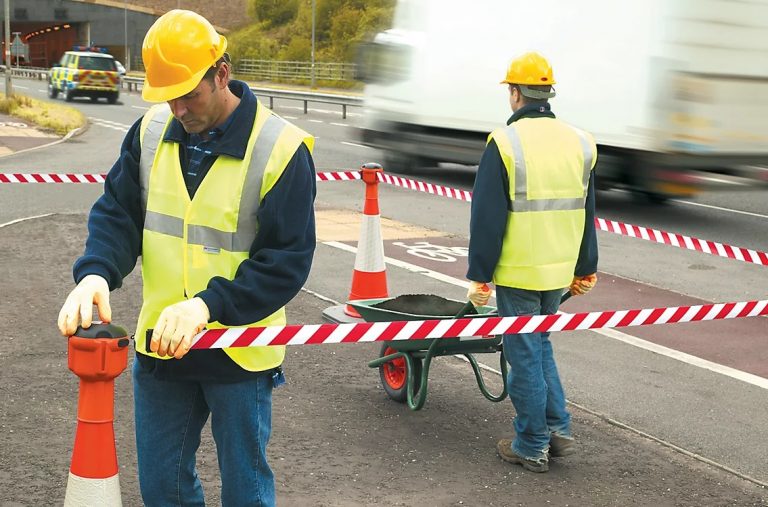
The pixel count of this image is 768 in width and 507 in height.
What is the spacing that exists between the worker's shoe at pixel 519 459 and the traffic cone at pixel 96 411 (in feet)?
9.25

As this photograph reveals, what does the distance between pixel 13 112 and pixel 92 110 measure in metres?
5.91

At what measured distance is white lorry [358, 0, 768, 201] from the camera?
516 inches

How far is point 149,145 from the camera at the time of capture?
3.53 m

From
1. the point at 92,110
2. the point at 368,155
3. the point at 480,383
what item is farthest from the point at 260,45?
the point at 480,383

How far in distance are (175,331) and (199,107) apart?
66 cm

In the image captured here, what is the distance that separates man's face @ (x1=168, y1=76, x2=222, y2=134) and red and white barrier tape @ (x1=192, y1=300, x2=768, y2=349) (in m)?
0.61

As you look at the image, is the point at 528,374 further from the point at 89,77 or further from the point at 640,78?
the point at 89,77

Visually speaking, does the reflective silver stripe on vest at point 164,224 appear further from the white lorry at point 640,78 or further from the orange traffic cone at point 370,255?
the white lorry at point 640,78

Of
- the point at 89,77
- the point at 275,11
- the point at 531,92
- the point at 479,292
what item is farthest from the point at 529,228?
the point at 275,11

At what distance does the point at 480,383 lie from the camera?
20.6 feet

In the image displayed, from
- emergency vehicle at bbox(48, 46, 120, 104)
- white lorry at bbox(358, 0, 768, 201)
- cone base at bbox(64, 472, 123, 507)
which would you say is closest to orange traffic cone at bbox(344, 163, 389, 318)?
cone base at bbox(64, 472, 123, 507)

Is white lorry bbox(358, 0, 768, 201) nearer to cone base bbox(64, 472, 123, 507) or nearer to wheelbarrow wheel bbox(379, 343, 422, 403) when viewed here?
wheelbarrow wheel bbox(379, 343, 422, 403)

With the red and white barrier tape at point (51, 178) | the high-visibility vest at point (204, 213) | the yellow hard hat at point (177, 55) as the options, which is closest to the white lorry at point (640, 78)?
the red and white barrier tape at point (51, 178)

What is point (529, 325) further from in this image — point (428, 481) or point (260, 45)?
point (260, 45)
